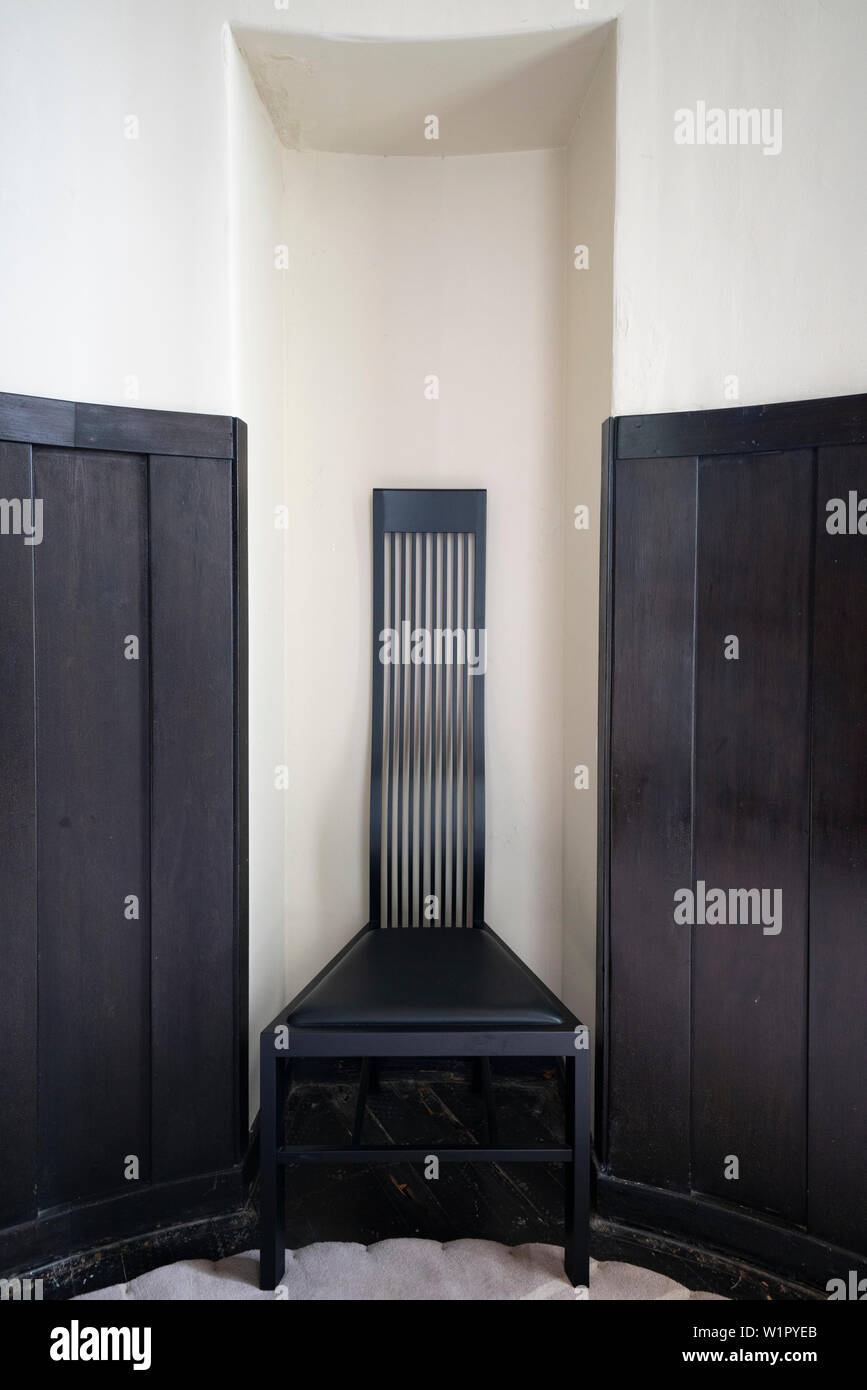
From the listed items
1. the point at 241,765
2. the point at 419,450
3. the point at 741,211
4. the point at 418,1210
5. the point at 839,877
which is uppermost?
the point at 741,211

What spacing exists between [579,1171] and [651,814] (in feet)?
2.50

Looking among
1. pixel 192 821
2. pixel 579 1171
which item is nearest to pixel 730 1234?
pixel 579 1171

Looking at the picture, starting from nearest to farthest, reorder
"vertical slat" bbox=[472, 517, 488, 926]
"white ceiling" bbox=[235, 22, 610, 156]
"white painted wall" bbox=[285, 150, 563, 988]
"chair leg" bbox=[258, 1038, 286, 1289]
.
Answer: "chair leg" bbox=[258, 1038, 286, 1289] < "white ceiling" bbox=[235, 22, 610, 156] < "vertical slat" bbox=[472, 517, 488, 926] < "white painted wall" bbox=[285, 150, 563, 988]

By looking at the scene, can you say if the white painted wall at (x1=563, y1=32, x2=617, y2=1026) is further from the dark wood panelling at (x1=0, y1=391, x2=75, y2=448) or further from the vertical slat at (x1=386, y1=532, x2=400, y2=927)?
the dark wood panelling at (x1=0, y1=391, x2=75, y2=448)

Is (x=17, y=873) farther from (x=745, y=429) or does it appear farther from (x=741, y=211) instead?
(x=741, y=211)

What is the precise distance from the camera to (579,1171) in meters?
1.51

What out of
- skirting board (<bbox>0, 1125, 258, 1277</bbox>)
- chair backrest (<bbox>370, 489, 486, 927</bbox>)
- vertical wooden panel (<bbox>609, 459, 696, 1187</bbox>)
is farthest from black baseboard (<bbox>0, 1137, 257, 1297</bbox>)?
vertical wooden panel (<bbox>609, 459, 696, 1187</bbox>)

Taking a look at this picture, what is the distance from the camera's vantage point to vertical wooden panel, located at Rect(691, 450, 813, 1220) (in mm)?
1585

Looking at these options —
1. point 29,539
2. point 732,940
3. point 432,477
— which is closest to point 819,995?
point 732,940

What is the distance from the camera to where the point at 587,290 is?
1936mm

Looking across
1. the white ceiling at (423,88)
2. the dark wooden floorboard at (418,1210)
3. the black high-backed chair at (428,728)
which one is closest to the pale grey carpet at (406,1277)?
the dark wooden floorboard at (418,1210)

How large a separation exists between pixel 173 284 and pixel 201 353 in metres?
0.16

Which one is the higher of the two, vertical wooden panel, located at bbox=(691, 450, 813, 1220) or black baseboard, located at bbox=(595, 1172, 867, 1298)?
vertical wooden panel, located at bbox=(691, 450, 813, 1220)

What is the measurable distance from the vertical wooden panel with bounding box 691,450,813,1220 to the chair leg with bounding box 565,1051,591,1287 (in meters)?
0.33
